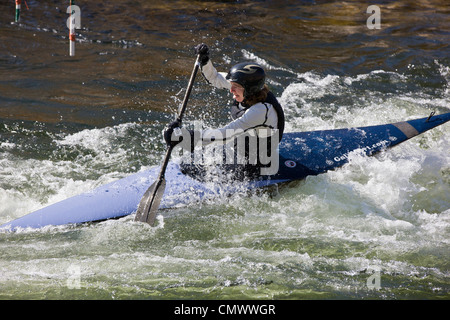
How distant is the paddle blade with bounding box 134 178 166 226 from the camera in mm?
4281

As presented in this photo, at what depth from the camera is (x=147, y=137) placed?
628cm

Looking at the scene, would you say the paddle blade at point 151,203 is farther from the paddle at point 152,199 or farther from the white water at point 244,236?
the white water at point 244,236

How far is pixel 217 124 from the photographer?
6676 mm

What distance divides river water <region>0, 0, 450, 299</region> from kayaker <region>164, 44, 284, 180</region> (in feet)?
1.11

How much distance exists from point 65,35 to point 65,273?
753 centimetres

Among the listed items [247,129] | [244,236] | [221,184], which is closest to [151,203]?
[221,184]

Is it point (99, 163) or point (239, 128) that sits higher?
point (239, 128)

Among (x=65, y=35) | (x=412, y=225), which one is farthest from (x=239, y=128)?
(x=65, y=35)

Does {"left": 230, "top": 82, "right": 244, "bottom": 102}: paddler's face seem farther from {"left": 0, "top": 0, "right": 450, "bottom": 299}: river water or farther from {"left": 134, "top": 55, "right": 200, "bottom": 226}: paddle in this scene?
{"left": 0, "top": 0, "right": 450, "bottom": 299}: river water

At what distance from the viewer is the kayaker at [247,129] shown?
4.16 metres

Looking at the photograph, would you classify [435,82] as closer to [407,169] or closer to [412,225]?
[407,169]

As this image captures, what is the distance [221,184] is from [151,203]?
715mm

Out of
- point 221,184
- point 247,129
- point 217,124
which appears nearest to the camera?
point 247,129

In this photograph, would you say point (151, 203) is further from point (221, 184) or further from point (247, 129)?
point (247, 129)
